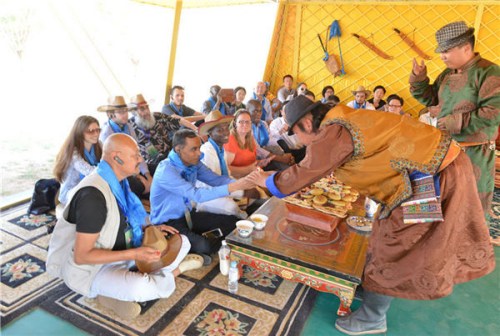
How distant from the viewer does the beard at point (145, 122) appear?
4.42 meters

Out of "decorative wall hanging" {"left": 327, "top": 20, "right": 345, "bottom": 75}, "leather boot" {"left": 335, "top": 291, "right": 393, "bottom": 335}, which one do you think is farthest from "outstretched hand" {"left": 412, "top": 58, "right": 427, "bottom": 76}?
"decorative wall hanging" {"left": 327, "top": 20, "right": 345, "bottom": 75}

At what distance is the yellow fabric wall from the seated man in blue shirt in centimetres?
678

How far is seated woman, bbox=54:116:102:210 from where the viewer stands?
3154 millimetres

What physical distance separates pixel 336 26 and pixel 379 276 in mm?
7928

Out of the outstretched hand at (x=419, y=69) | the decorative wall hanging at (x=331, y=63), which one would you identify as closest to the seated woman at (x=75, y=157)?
the outstretched hand at (x=419, y=69)

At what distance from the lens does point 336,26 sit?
8609 millimetres

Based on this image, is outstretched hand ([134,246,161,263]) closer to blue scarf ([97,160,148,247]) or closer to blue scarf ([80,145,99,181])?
blue scarf ([97,160,148,247])

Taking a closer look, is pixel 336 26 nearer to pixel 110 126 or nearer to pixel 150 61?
pixel 150 61

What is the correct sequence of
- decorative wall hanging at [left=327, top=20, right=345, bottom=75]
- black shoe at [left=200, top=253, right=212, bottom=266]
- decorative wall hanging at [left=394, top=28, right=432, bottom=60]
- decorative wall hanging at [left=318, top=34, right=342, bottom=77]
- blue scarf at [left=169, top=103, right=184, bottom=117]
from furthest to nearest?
decorative wall hanging at [left=318, top=34, right=342, bottom=77] → decorative wall hanging at [left=327, top=20, right=345, bottom=75] → decorative wall hanging at [left=394, top=28, right=432, bottom=60] → blue scarf at [left=169, top=103, right=184, bottom=117] → black shoe at [left=200, top=253, right=212, bottom=266]

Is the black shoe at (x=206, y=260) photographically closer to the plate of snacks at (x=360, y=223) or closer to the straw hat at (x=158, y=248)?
the straw hat at (x=158, y=248)

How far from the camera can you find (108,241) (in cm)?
215

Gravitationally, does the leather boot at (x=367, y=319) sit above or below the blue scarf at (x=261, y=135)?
below

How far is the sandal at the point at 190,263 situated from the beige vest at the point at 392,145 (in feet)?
5.07

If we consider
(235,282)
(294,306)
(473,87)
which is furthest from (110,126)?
(473,87)
